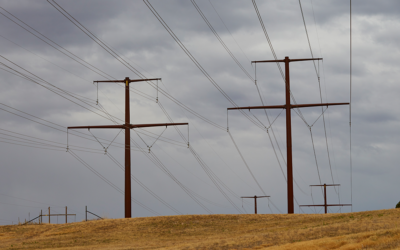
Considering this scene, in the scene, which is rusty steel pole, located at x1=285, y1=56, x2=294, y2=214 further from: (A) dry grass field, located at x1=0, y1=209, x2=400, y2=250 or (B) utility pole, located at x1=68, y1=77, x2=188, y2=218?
(B) utility pole, located at x1=68, y1=77, x2=188, y2=218

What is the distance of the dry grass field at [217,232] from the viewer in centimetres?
1970

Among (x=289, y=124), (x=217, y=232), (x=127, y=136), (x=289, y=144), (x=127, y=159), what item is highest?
(x=289, y=124)

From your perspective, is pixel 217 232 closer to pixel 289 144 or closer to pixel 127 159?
pixel 289 144

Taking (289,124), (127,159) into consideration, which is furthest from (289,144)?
(127,159)

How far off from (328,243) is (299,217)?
14.1 metres

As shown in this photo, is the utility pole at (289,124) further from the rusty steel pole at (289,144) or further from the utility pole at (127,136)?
the utility pole at (127,136)

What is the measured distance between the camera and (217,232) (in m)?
29.9

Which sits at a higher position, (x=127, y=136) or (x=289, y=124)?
(x=289, y=124)

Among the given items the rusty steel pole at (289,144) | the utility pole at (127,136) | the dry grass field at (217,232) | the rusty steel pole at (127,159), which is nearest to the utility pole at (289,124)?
the rusty steel pole at (289,144)

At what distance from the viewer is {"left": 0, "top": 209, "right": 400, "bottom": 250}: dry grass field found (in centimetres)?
1970

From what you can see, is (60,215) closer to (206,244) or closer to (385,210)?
(206,244)

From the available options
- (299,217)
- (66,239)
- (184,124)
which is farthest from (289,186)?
(66,239)

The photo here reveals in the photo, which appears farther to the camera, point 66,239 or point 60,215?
point 60,215

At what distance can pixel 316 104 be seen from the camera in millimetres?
41656
